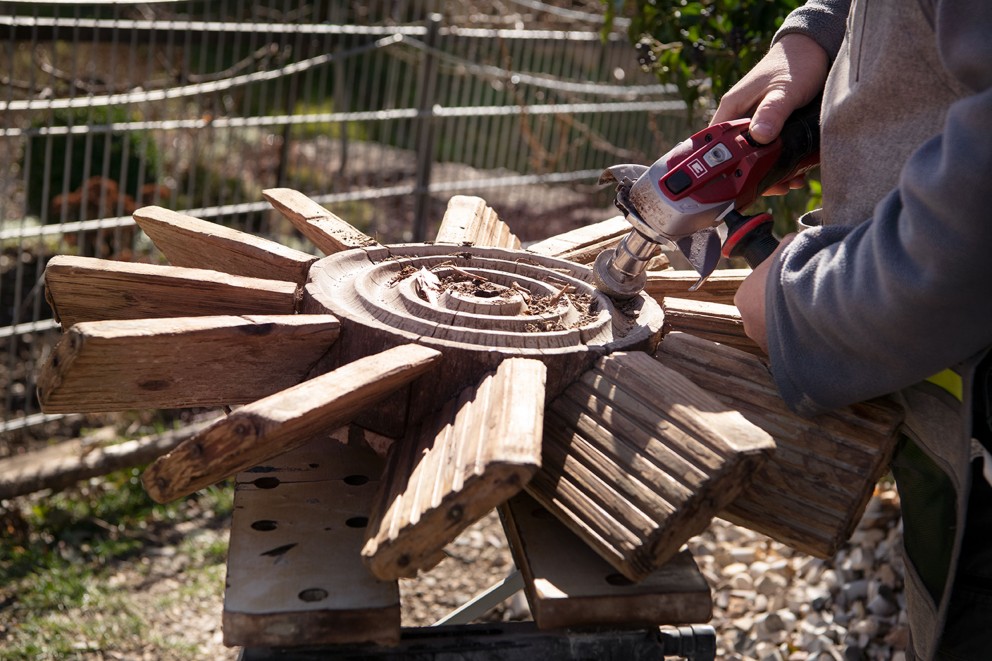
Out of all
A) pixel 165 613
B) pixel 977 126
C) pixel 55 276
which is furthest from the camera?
pixel 165 613

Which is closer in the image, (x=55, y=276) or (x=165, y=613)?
(x=55, y=276)

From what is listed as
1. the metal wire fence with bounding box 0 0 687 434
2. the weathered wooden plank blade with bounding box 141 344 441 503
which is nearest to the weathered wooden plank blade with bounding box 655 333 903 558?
the weathered wooden plank blade with bounding box 141 344 441 503

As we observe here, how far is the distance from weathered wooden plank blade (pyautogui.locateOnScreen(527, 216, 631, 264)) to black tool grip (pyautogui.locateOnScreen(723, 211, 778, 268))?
1.30 ft

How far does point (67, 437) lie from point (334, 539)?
268cm

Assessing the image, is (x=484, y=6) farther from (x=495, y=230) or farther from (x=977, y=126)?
(x=977, y=126)

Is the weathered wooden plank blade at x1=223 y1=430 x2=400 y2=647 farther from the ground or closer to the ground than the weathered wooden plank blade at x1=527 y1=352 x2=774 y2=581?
closer to the ground

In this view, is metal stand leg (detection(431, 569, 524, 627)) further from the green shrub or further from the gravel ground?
the green shrub

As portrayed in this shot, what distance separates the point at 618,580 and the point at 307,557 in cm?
39

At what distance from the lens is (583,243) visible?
1.88m

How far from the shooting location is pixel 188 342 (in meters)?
1.28

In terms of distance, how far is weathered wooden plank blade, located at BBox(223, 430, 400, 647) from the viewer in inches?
44.1

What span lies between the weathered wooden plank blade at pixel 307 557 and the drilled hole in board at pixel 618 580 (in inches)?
10.2

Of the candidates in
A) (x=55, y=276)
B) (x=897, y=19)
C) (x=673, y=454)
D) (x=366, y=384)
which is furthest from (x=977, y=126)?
(x=55, y=276)

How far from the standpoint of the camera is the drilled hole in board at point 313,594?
1.15 metres
